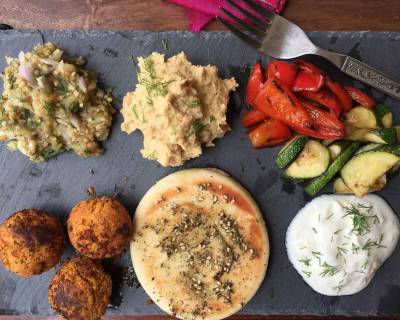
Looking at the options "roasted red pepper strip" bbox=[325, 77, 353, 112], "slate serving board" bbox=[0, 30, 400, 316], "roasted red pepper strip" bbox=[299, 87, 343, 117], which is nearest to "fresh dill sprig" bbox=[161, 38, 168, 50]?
"slate serving board" bbox=[0, 30, 400, 316]

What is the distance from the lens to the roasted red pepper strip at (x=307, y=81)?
312 cm

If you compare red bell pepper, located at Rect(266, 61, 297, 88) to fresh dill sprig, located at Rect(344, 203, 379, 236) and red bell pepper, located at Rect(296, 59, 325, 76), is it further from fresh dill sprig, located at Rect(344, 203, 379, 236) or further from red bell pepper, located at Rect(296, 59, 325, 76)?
fresh dill sprig, located at Rect(344, 203, 379, 236)

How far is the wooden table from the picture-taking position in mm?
3520

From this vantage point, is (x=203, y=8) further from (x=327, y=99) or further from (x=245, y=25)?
(x=327, y=99)

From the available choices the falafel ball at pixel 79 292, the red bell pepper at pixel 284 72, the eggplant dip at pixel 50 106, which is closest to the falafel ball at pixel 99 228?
the falafel ball at pixel 79 292

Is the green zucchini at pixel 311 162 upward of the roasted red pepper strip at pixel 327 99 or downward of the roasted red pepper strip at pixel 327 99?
downward

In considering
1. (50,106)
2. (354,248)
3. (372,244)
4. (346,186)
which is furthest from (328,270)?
(50,106)

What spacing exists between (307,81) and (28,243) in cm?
206

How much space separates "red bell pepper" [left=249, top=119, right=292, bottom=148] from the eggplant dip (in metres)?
1.02

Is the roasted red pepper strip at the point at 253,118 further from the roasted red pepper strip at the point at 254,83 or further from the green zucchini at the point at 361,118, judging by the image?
the green zucchini at the point at 361,118

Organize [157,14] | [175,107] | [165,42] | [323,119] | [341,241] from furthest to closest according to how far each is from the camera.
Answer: [157,14], [165,42], [341,241], [323,119], [175,107]

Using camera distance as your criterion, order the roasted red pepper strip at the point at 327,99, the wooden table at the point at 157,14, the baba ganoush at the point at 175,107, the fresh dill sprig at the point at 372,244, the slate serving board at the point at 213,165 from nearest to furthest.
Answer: the baba ganoush at the point at 175,107 < the roasted red pepper strip at the point at 327,99 < the fresh dill sprig at the point at 372,244 < the slate serving board at the point at 213,165 < the wooden table at the point at 157,14

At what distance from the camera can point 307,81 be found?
315cm

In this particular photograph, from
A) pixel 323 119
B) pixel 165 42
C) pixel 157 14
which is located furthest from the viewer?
pixel 157 14
